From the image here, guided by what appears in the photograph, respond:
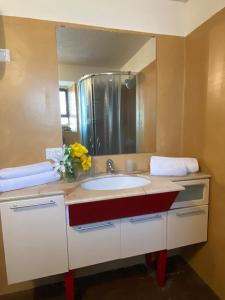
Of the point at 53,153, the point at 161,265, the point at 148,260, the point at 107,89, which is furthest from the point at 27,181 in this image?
the point at 148,260

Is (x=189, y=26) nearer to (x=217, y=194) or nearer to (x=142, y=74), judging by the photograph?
(x=142, y=74)

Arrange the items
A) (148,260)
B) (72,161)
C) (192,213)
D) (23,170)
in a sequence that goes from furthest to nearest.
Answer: (148,260) < (192,213) < (72,161) < (23,170)

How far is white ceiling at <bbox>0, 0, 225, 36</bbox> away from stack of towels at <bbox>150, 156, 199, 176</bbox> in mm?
1093

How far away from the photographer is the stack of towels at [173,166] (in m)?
1.47

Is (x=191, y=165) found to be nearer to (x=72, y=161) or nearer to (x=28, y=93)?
(x=72, y=161)

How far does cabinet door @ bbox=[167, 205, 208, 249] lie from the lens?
4.55ft

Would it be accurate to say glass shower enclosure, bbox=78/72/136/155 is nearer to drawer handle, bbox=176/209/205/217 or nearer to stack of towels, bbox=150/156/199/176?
stack of towels, bbox=150/156/199/176

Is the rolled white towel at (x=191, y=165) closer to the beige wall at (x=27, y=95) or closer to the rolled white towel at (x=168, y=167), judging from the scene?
the rolled white towel at (x=168, y=167)

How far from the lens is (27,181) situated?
1.21 meters

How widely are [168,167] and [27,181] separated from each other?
1024 millimetres

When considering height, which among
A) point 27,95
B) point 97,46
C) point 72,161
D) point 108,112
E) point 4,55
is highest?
point 97,46

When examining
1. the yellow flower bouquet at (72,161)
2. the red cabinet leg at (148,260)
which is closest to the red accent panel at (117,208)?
the yellow flower bouquet at (72,161)

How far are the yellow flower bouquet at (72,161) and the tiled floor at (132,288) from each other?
0.93 meters

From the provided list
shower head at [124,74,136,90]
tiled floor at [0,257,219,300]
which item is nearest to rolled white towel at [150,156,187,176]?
shower head at [124,74,136,90]
